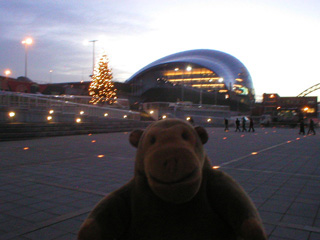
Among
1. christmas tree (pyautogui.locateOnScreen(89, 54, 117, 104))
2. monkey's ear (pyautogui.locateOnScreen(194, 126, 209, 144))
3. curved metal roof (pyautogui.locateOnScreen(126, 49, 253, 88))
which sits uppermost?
curved metal roof (pyautogui.locateOnScreen(126, 49, 253, 88))

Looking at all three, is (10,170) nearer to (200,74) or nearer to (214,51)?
(200,74)

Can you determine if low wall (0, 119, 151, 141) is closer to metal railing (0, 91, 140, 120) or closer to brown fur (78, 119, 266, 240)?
metal railing (0, 91, 140, 120)

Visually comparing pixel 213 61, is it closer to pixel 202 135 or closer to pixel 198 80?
pixel 198 80

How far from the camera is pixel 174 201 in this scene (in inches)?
70.1

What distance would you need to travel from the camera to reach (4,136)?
50.5 feet

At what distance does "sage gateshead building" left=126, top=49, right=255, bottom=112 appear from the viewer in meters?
77.6

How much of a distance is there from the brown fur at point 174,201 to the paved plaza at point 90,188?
6.98 ft

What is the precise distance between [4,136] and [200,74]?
72.1 meters

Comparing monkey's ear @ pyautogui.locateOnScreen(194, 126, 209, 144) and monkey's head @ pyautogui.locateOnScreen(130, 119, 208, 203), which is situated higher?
monkey's ear @ pyautogui.locateOnScreen(194, 126, 209, 144)

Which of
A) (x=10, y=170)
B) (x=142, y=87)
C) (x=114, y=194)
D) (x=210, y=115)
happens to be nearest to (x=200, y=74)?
(x=142, y=87)

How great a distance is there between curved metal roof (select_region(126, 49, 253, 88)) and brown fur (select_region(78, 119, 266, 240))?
3227 inches

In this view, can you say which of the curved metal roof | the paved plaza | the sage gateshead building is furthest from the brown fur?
the curved metal roof

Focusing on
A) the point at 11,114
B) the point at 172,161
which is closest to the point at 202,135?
the point at 172,161

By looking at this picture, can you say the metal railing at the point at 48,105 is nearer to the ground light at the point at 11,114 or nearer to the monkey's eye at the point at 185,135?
the ground light at the point at 11,114
